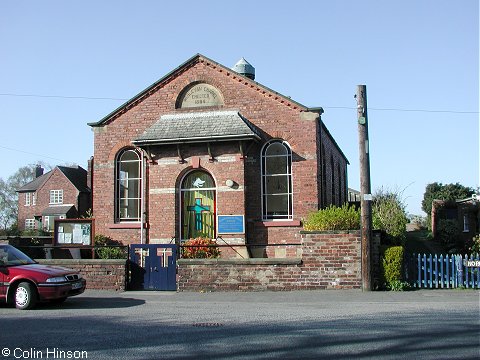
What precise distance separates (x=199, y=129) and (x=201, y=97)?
69.6 inches

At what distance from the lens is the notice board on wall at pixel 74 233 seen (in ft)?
60.5

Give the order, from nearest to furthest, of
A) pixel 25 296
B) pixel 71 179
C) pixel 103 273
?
1. pixel 25 296
2. pixel 103 273
3. pixel 71 179

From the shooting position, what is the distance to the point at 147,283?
16.1m

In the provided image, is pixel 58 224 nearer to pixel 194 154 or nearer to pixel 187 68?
pixel 194 154

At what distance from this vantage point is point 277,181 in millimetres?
20297

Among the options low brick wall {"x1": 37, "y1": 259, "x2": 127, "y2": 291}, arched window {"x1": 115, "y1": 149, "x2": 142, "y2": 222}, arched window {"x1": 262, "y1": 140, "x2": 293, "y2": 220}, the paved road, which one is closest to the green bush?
the paved road

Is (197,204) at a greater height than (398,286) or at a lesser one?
greater

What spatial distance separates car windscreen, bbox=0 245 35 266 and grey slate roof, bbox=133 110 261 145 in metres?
7.56

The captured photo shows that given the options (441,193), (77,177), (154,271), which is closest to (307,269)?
(154,271)

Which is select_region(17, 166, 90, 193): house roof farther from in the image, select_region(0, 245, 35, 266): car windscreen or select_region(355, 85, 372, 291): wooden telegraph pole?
select_region(355, 85, 372, 291): wooden telegraph pole

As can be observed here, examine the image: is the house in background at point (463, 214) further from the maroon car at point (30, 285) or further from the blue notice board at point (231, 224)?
the maroon car at point (30, 285)

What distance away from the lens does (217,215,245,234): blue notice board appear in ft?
64.0

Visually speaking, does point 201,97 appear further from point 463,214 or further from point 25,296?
point 463,214

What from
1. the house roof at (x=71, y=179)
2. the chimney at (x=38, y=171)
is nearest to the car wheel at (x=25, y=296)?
the house roof at (x=71, y=179)
